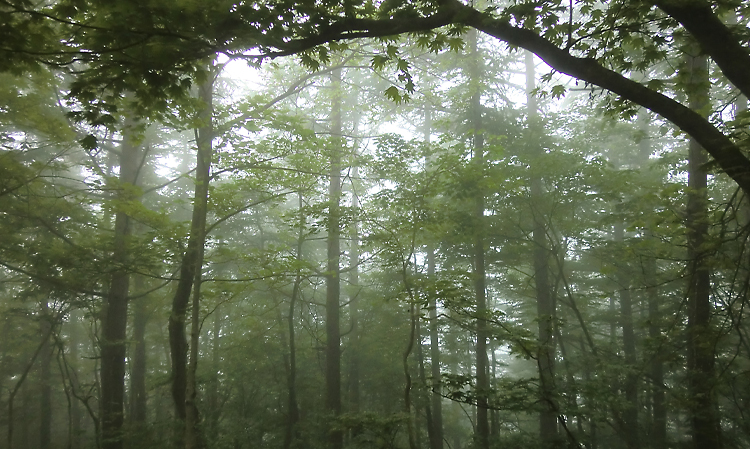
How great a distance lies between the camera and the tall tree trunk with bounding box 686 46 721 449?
4.68 meters

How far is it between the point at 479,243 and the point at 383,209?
273 cm

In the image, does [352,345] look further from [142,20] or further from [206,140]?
[142,20]

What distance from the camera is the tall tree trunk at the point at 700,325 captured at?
468cm

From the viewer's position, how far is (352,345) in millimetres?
14742

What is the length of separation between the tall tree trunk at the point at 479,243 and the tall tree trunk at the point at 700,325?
306 centimetres

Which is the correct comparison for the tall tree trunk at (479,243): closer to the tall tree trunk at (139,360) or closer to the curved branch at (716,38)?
the curved branch at (716,38)

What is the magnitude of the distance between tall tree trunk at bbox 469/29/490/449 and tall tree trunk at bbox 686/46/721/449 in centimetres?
306

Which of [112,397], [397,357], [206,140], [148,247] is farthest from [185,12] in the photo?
[397,357]

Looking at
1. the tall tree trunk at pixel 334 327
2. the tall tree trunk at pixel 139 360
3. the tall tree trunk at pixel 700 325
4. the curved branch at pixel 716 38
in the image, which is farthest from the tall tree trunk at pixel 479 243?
the tall tree trunk at pixel 139 360

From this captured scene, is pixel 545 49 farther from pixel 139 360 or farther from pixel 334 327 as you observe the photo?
pixel 139 360

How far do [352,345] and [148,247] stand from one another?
8.82 m

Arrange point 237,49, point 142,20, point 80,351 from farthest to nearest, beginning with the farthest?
point 80,351
point 237,49
point 142,20

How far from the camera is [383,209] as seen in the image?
1023 cm

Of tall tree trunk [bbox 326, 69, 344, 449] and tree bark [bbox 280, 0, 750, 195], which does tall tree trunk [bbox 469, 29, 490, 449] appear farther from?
tree bark [bbox 280, 0, 750, 195]
